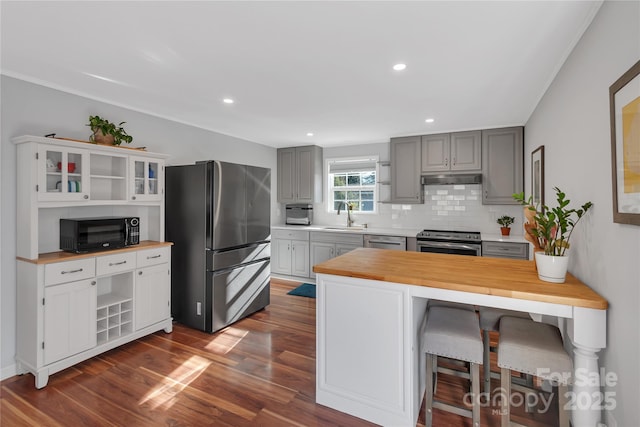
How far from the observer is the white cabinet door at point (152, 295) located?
293cm

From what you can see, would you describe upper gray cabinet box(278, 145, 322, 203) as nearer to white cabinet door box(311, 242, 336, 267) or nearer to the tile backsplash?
white cabinet door box(311, 242, 336, 267)

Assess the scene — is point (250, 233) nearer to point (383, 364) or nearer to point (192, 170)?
point (192, 170)

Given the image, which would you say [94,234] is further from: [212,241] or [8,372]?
[8,372]

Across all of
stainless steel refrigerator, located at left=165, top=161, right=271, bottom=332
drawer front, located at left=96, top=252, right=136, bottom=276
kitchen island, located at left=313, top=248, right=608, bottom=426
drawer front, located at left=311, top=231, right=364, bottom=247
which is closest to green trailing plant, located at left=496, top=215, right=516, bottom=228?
drawer front, located at left=311, top=231, right=364, bottom=247

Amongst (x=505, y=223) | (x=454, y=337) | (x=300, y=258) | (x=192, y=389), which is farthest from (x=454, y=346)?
(x=300, y=258)

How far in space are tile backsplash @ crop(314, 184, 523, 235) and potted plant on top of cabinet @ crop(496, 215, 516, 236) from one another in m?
0.07

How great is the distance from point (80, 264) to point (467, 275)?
299cm

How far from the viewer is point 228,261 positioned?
3379mm

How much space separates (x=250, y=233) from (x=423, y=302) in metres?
2.25

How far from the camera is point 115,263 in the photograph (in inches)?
108

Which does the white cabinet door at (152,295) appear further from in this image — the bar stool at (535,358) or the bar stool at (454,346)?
the bar stool at (535,358)

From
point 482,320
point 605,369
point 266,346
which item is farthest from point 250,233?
point 605,369

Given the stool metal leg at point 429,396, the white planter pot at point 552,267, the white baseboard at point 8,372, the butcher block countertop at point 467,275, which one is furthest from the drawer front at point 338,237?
the white baseboard at point 8,372

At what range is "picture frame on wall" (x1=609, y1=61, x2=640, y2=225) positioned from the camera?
1173mm
